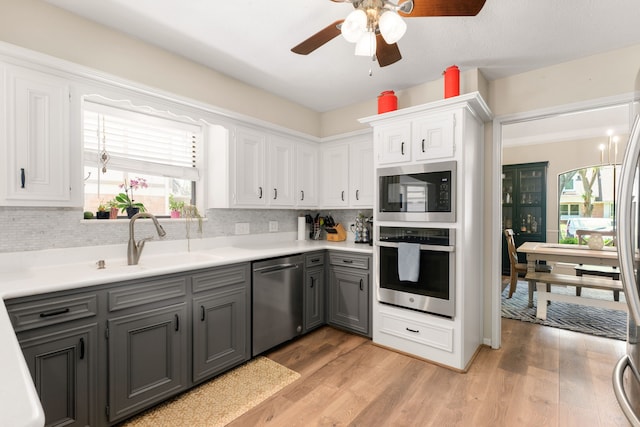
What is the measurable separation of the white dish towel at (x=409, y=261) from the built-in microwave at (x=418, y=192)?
0.80 ft

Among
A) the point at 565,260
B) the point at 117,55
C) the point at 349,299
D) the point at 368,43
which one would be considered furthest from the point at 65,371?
the point at 565,260

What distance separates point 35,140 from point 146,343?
140 centimetres

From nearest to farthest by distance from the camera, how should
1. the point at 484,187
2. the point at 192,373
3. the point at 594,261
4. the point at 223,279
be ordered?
the point at 192,373
the point at 223,279
the point at 484,187
the point at 594,261

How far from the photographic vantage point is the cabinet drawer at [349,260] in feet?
9.77

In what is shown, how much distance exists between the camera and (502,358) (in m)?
2.68

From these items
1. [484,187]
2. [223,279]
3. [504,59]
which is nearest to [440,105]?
[504,59]

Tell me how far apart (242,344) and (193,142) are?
6.24 feet

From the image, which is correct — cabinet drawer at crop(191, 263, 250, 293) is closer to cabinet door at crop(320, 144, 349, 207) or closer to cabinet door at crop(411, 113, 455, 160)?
cabinet door at crop(320, 144, 349, 207)

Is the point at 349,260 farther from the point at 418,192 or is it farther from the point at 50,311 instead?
the point at 50,311

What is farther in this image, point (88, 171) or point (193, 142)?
point (193, 142)

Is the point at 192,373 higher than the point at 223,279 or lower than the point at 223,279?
lower

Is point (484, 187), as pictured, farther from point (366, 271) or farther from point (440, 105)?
point (366, 271)

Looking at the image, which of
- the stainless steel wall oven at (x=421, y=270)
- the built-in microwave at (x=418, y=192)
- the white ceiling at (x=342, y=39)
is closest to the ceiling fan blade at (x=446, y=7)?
the white ceiling at (x=342, y=39)

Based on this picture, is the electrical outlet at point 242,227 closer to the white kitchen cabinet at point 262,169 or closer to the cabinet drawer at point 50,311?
the white kitchen cabinet at point 262,169
